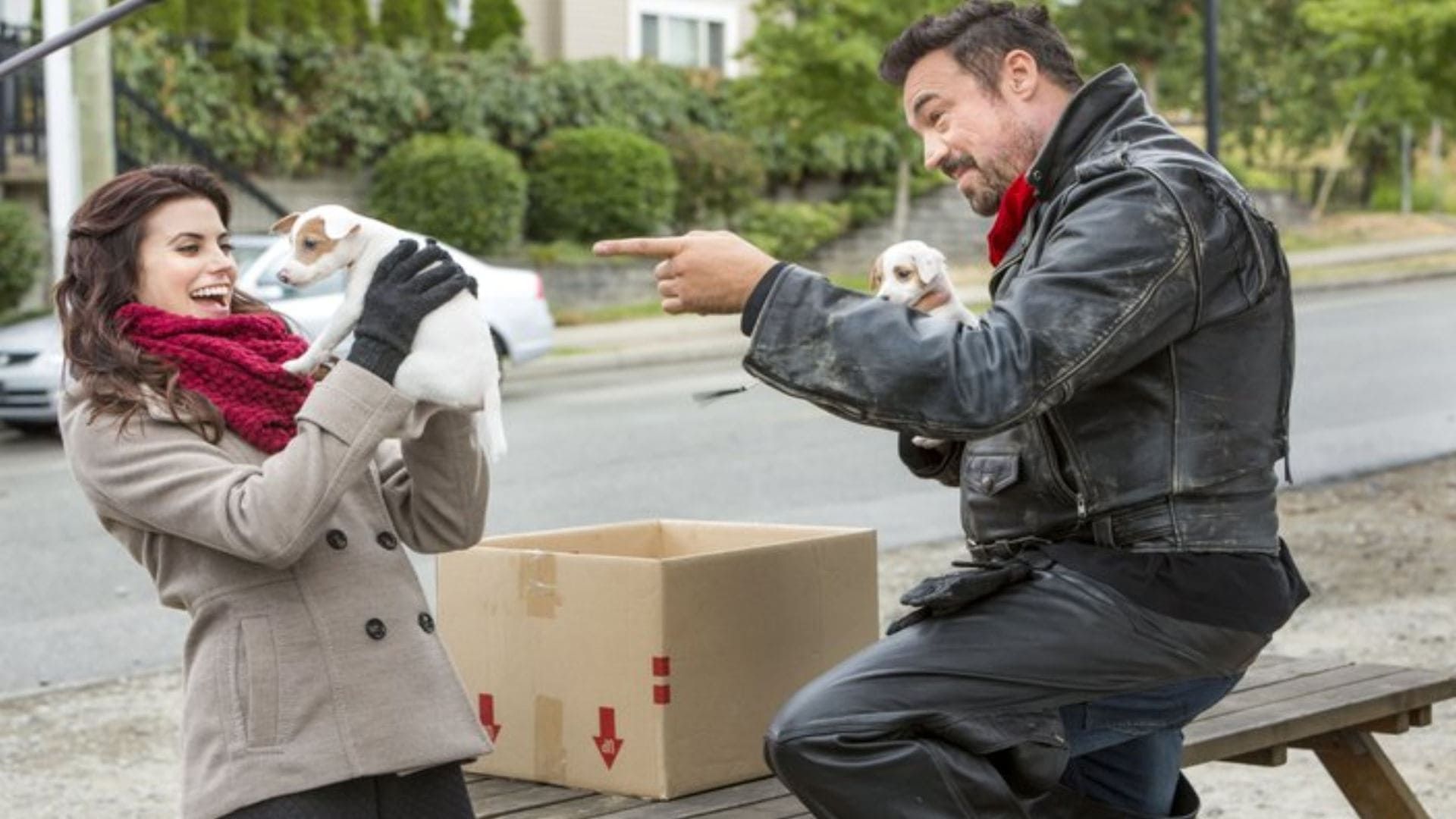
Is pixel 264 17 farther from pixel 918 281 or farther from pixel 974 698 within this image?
pixel 974 698

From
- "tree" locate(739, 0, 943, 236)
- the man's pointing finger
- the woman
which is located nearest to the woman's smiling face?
the woman

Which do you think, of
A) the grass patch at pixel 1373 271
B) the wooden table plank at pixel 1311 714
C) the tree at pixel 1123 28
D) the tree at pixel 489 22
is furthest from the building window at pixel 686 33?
the wooden table plank at pixel 1311 714

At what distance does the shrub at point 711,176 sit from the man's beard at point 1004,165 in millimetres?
24229

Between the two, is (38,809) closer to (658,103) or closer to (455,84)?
(455,84)

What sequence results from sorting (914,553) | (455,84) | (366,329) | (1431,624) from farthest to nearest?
(455,84)
(914,553)
(1431,624)
(366,329)

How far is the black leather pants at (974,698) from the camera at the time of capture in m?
3.15

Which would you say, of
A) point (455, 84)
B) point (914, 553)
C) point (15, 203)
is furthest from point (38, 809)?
point (455, 84)

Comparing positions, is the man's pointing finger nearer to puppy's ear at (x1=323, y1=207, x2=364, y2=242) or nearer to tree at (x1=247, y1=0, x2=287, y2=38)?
puppy's ear at (x1=323, y1=207, x2=364, y2=242)

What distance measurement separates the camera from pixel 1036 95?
3355 mm

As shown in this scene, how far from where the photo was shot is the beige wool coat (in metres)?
3.26

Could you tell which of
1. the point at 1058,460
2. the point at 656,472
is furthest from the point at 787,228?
the point at 1058,460

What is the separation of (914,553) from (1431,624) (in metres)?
2.48

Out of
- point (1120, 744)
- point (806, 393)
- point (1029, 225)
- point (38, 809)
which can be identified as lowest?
point (38, 809)

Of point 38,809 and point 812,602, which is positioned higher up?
point 812,602
